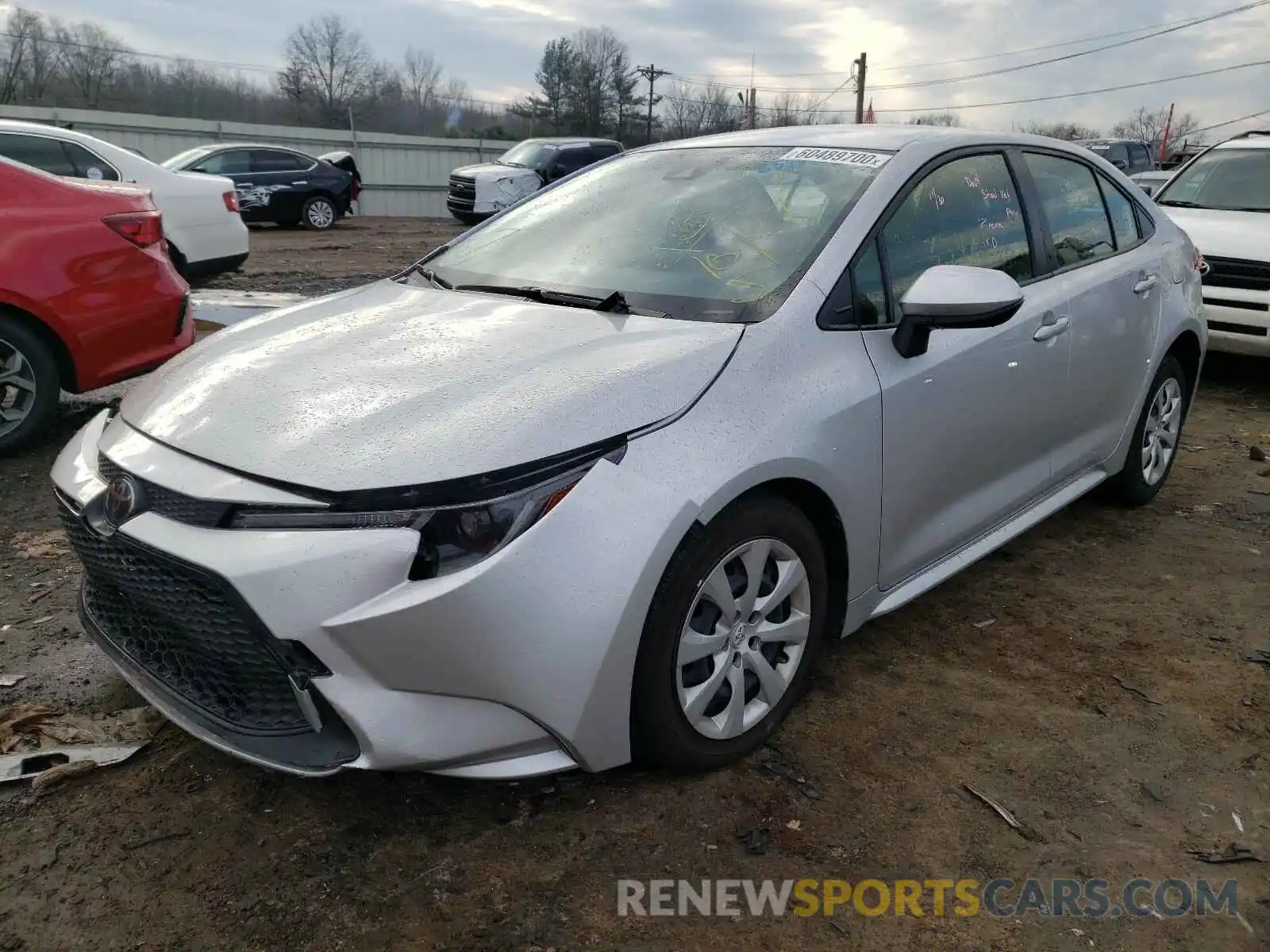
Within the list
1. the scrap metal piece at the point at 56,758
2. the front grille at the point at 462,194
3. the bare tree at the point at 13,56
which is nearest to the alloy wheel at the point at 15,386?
the scrap metal piece at the point at 56,758

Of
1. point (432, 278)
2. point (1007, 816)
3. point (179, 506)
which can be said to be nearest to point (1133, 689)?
point (1007, 816)

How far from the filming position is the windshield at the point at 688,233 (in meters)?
2.65

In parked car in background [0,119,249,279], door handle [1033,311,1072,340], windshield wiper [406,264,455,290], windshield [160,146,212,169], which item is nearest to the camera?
windshield wiper [406,264,455,290]

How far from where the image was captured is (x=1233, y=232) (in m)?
6.82

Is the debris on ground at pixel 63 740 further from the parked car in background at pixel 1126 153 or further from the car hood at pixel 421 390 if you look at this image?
the parked car in background at pixel 1126 153

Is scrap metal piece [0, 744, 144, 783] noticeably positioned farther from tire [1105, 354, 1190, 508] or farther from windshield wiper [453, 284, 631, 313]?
tire [1105, 354, 1190, 508]

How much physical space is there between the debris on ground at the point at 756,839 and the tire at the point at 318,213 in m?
18.3

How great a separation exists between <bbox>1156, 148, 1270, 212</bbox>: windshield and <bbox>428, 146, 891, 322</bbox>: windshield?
591 cm

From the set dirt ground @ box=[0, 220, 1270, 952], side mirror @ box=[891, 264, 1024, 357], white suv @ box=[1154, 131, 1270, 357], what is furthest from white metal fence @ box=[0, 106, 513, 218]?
side mirror @ box=[891, 264, 1024, 357]

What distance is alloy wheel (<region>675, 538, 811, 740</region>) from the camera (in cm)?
228

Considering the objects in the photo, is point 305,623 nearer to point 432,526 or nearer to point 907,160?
point 432,526

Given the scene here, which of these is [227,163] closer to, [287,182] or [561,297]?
[287,182]

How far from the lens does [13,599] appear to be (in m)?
3.36

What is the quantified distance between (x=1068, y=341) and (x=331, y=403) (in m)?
2.54
